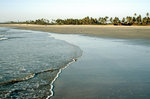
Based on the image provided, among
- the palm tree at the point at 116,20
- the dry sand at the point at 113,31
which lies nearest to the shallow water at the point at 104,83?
the dry sand at the point at 113,31

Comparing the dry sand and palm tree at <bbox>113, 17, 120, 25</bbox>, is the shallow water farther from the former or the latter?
palm tree at <bbox>113, 17, 120, 25</bbox>

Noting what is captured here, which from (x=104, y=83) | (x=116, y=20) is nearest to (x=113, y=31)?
(x=104, y=83)

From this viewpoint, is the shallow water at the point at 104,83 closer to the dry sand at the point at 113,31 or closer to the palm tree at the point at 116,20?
the dry sand at the point at 113,31

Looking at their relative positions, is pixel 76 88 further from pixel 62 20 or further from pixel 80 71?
pixel 62 20

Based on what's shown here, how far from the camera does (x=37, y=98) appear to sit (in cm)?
440

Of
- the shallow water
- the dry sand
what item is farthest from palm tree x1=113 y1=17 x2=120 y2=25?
the shallow water

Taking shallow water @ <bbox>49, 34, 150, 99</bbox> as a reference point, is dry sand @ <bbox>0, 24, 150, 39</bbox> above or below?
above

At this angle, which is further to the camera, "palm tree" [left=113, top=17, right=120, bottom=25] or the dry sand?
"palm tree" [left=113, top=17, right=120, bottom=25]

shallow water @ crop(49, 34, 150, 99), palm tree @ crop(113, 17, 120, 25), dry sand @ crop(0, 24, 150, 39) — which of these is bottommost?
shallow water @ crop(49, 34, 150, 99)

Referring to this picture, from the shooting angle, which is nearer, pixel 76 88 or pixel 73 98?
pixel 73 98

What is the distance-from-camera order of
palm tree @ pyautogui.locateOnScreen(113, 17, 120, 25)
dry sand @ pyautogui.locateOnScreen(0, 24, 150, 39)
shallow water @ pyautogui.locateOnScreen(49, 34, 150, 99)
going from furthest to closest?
1. palm tree @ pyautogui.locateOnScreen(113, 17, 120, 25)
2. dry sand @ pyautogui.locateOnScreen(0, 24, 150, 39)
3. shallow water @ pyautogui.locateOnScreen(49, 34, 150, 99)

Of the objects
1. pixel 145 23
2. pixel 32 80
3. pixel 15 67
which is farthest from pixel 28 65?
pixel 145 23

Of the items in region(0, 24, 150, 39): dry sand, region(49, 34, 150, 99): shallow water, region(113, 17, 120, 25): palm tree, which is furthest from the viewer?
region(113, 17, 120, 25): palm tree

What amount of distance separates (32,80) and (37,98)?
158 centimetres
